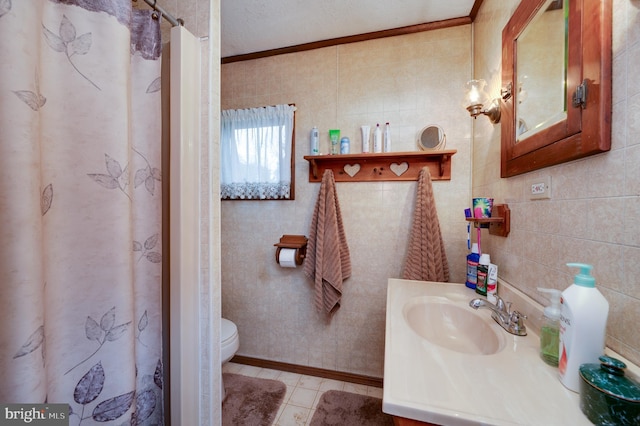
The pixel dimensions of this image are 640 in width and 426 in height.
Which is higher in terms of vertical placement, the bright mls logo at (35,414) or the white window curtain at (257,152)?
the white window curtain at (257,152)

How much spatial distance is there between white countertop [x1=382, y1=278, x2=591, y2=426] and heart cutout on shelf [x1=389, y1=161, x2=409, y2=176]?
108 centimetres

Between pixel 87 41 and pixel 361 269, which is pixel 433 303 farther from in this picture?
pixel 87 41

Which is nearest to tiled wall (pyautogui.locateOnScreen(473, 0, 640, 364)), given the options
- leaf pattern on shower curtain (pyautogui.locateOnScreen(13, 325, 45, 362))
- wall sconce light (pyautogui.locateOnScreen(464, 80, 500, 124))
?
wall sconce light (pyautogui.locateOnScreen(464, 80, 500, 124))

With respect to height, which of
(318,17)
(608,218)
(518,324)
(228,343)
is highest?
(318,17)

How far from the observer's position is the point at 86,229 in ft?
1.96

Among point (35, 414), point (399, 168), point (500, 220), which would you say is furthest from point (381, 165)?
point (35, 414)

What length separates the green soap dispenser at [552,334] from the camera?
23.8 inches

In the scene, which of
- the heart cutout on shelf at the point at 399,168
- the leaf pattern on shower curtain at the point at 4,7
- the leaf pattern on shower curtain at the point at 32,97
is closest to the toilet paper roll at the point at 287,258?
the heart cutout on shelf at the point at 399,168

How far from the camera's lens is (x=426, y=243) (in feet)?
4.79

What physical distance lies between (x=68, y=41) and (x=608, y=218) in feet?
4.52

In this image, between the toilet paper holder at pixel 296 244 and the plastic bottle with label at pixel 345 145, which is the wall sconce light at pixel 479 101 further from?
the toilet paper holder at pixel 296 244

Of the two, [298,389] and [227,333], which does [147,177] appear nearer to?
[227,333]

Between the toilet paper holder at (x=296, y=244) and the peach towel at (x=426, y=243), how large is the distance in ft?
2.35

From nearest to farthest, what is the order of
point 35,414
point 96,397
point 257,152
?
point 35,414
point 96,397
point 257,152
